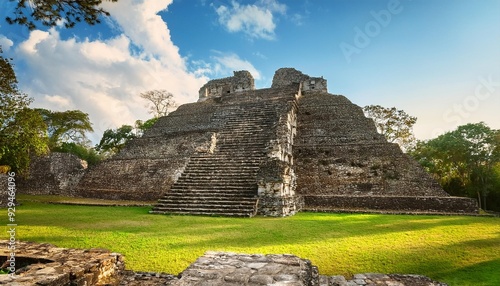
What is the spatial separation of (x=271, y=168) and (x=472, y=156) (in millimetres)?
16979

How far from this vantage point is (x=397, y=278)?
4.07 m

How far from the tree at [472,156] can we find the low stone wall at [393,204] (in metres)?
11.1

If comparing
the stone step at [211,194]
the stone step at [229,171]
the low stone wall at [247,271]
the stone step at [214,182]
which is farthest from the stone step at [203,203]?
the low stone wall at [247,271]

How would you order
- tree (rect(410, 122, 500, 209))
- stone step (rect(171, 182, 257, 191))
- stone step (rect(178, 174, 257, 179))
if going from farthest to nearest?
tree (rect(410, 122, 500, 209)) < stone step (rect(178, 174, 257, 179)) < stone step (rect(171, 182, 257, 191))

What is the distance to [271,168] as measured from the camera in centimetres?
1082

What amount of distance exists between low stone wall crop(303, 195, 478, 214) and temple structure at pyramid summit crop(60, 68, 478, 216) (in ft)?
0.12

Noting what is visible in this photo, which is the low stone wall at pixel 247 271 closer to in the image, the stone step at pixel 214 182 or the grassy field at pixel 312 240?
the grassy field at pixel 312 240

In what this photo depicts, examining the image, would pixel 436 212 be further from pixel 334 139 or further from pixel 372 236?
pixel 334 139

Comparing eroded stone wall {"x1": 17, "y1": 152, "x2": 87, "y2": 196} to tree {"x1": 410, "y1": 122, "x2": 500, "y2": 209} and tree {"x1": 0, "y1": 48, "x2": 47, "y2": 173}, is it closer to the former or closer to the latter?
tree {"x1": 0, "y1": 48, "x2": 47, "y2": 173}

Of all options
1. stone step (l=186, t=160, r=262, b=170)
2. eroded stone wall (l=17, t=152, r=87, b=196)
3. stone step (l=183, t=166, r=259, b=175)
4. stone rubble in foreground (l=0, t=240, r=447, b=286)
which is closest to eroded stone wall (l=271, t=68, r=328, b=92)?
stone step (l=186, t=160, r=262, b=170)

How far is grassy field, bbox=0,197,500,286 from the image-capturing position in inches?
184

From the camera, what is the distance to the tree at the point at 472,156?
63.0 feet

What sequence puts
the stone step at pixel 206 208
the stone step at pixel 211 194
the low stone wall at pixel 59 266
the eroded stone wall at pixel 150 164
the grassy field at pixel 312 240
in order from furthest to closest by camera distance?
the eroded stone wall at pixel 150 164
the stone step at pixel 211 194
the stone step at pixel 206 208
the grassy field at pixel 312 240
the low stone wall at pixel 59 266

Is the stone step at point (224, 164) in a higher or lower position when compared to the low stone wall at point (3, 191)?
higher
